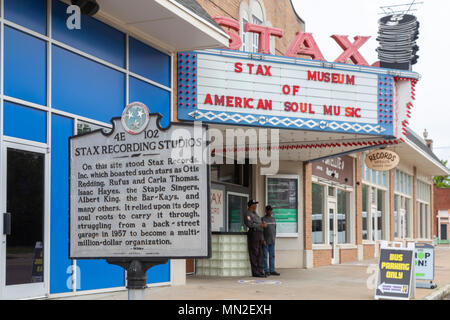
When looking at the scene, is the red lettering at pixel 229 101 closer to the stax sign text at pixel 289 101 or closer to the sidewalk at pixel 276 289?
the stax sign text at pixel 289 101

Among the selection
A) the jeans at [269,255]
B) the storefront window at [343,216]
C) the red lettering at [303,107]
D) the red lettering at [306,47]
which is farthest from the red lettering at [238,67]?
the storefront window at [343,216]

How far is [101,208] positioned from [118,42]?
6202mm

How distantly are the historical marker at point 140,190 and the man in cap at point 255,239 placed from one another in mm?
9310

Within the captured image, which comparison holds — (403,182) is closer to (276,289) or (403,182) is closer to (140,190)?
(276,289)

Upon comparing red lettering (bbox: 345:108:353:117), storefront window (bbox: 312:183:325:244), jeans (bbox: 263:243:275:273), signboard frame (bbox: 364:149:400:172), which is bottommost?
jeans (bbox: 263:243:275:273)

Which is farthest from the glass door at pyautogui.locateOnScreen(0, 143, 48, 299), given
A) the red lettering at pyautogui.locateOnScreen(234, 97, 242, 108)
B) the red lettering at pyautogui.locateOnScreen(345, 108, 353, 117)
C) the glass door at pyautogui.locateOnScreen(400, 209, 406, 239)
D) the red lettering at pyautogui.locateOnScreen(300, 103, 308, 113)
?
the glass door at pyautogui.locateOnScreen(400, 209, 406, 239)

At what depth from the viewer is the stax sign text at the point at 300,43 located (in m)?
13.6

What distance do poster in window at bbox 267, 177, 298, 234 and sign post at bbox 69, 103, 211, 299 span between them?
13609 mm

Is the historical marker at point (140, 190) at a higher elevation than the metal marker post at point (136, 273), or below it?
higher

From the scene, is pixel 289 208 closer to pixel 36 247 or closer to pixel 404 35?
pixel 404 35

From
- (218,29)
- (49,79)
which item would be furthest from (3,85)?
A: (218,29)

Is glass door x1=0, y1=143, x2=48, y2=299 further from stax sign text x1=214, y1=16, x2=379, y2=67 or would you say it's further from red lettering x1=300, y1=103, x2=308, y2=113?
red lettering x1=300, y1=103, x2=308, y2=113

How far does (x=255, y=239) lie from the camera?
14.7m

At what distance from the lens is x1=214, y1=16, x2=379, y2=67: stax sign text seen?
13555 millimetres
